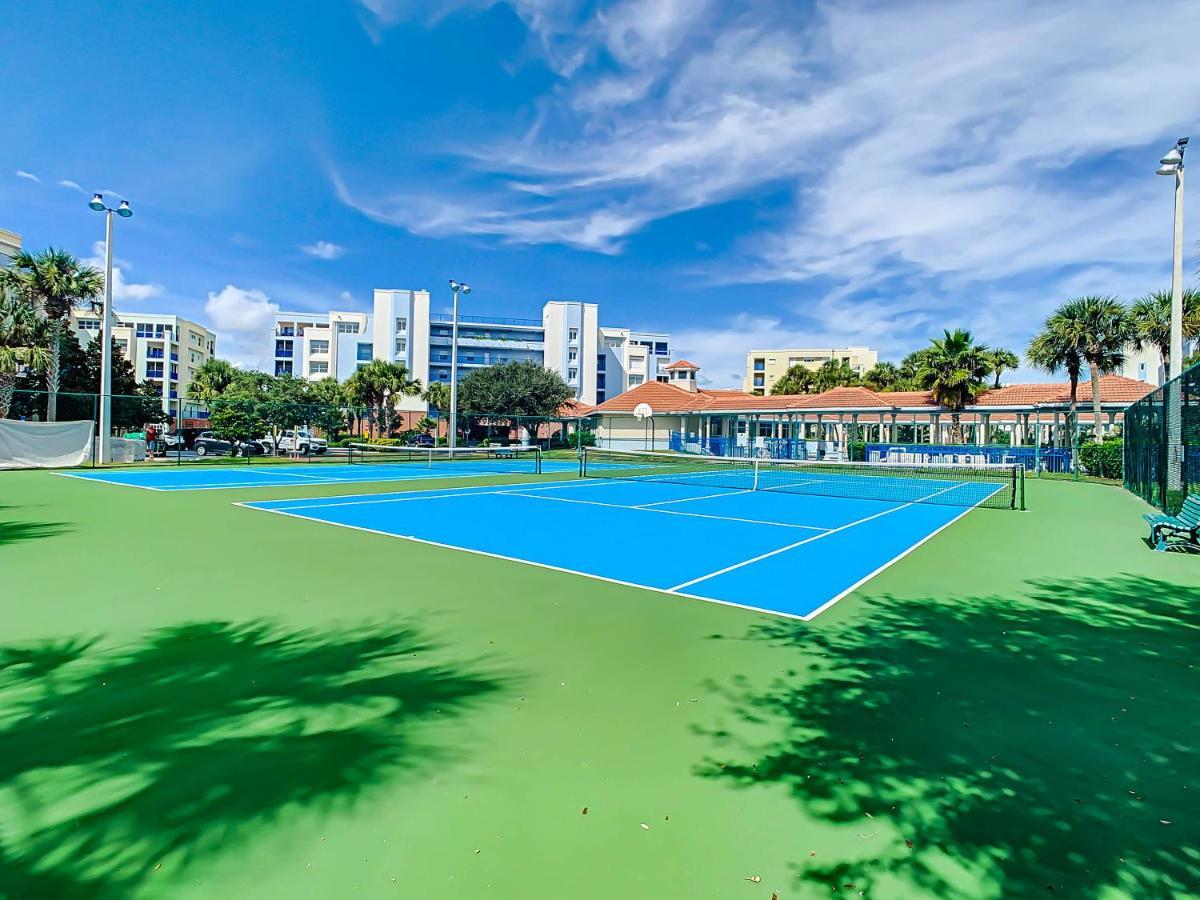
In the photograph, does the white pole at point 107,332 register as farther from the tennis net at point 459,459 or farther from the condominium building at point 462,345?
the condominium building at point 462,345

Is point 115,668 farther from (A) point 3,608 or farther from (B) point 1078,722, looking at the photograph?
(B) point 1078,722

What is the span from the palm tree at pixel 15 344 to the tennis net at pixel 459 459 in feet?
46.4

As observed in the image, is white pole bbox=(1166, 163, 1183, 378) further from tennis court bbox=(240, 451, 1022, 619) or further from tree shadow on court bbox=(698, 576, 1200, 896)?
tree shadow on court bbox=(698, 576, 1200, 896)

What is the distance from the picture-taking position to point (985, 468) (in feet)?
99.2

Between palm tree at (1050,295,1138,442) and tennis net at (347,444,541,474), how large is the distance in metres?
24.8

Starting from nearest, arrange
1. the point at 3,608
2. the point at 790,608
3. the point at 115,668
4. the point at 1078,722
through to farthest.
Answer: the point at 1078,722
the point at 115,668
the point at 3,608
the point at 790,608

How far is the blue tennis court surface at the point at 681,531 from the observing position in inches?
290

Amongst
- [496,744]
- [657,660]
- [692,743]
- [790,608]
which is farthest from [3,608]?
[790,608]

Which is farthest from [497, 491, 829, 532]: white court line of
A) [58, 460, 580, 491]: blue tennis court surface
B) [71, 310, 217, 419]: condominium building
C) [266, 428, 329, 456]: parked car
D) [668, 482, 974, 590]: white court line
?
[71, 310, 217, 419]: condominium building

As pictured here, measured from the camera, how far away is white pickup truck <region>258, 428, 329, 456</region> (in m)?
35.5

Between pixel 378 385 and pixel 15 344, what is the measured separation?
2461cm

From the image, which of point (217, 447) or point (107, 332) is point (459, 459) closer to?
point (217, 447)

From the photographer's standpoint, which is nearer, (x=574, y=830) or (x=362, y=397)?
(x=574, y=830)

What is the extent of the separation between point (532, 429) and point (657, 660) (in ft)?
170
